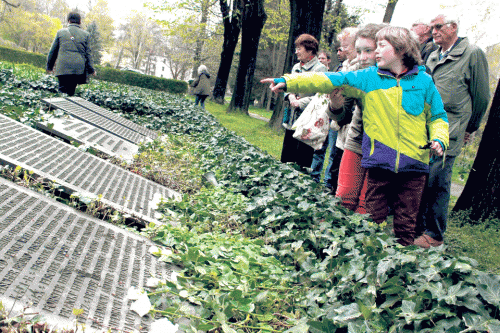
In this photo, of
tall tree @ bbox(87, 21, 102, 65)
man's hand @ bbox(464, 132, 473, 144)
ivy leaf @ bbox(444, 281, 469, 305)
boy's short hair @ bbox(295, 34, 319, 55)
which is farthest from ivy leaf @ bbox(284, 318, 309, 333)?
tall tree @ bbox(87, 21, 102, 65)

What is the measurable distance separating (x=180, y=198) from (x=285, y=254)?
1449mm

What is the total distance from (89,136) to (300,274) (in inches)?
128

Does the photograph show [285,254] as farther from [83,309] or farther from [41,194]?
[41,194]

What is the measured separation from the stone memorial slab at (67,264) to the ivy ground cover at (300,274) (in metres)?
0.14

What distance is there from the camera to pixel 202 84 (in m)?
14.3

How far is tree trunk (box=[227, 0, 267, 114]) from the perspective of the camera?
18.7 meters

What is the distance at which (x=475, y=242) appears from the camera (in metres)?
4.87

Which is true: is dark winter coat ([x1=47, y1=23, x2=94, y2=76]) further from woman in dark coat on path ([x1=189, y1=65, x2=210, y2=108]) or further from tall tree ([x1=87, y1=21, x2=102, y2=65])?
tall tree ([x1=87, y1=21, x2=102, y2=65])

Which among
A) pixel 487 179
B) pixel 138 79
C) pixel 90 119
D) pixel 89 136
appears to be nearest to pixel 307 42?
pixel 89 136

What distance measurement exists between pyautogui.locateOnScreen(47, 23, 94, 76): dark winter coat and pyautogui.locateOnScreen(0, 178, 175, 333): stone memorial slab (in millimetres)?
5367

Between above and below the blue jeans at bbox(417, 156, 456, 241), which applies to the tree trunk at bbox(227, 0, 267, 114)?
above

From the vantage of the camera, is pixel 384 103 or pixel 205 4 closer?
pixel 384 103

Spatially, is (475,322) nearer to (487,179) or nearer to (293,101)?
(293,101)

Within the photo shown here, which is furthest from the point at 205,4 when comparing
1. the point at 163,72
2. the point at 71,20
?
the point at 163,72
